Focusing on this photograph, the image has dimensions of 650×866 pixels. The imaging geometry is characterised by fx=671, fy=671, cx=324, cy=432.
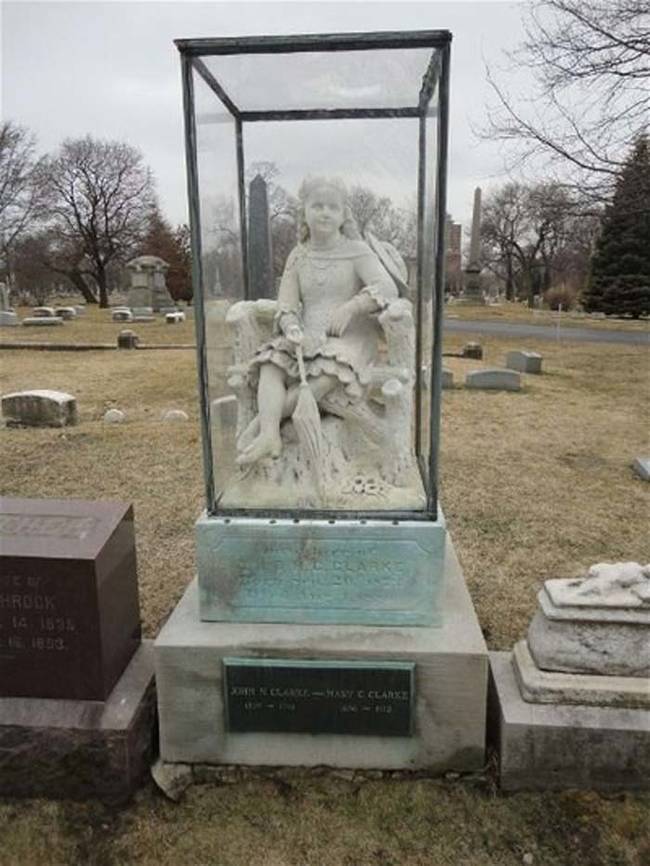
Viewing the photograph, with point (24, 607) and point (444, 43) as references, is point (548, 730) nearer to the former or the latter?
point (24, 607)

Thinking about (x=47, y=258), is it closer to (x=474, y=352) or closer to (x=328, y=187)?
(x=474, y=352)

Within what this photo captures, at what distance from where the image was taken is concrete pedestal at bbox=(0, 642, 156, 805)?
253 centimetres

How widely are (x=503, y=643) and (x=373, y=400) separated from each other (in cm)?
147

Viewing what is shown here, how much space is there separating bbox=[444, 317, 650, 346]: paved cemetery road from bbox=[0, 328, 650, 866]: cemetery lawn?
7998 mm

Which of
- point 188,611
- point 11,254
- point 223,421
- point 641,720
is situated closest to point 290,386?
point 223,421

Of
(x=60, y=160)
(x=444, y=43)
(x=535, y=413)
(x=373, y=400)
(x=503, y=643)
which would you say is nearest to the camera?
(x=444, y=43)

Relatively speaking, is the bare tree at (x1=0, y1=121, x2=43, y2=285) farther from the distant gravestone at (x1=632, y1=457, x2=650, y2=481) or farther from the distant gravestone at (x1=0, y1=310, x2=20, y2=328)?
the distant gravestone at (x1=632, y1=457, x2=650, y2=481)

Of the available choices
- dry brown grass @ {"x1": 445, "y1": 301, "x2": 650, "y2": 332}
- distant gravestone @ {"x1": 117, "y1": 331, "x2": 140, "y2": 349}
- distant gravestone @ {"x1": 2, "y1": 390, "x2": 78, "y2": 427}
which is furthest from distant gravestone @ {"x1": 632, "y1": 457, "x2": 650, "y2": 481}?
dry brown grass @ {"x1": 445, "y1": 301, "x2": 650, "y2": 332}

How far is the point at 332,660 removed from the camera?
2.57m

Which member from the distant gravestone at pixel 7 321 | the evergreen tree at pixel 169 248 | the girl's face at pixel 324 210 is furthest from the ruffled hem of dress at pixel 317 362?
the evergreen tree at pixel 169 248

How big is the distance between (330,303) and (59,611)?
1.72 meters

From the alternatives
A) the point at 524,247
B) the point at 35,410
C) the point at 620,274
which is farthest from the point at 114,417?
the point at 524,247

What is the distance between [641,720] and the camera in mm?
2494

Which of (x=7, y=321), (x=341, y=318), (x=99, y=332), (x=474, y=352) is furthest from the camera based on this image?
(x=7, y=321)
